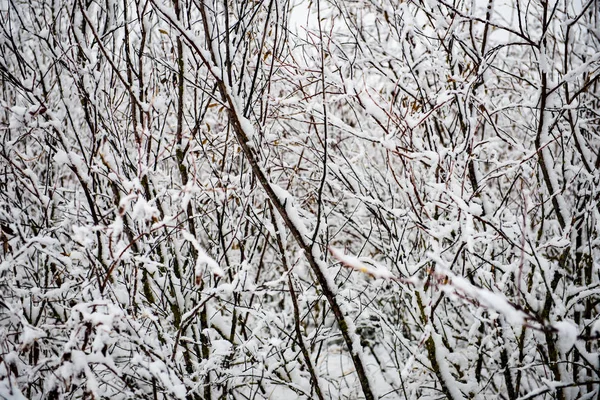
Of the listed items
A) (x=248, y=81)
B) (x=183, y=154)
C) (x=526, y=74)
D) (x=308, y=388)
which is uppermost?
(x=526, y=74)

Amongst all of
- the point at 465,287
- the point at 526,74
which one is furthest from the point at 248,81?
the point at 526,74

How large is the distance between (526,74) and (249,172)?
120 inches

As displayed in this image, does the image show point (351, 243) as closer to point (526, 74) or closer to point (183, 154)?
point (526, 74)

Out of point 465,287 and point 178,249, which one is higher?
point 178,249

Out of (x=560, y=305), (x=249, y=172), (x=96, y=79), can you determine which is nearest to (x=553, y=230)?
(x=560, y=305)

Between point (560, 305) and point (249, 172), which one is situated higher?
point (249, 172)

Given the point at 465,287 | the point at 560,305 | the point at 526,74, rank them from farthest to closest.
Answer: the point at 526,74 < the point at 560,305 < the point at 465,287

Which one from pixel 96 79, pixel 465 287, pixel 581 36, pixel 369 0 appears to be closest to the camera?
pixel 465 287

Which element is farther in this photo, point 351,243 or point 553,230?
point 351,243

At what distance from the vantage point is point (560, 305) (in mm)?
1966

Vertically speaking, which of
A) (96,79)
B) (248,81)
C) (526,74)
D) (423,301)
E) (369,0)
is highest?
(526,74)

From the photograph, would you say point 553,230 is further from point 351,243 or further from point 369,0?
point 351,243

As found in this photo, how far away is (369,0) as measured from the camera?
2.69 meters

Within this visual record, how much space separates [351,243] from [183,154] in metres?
4.06
